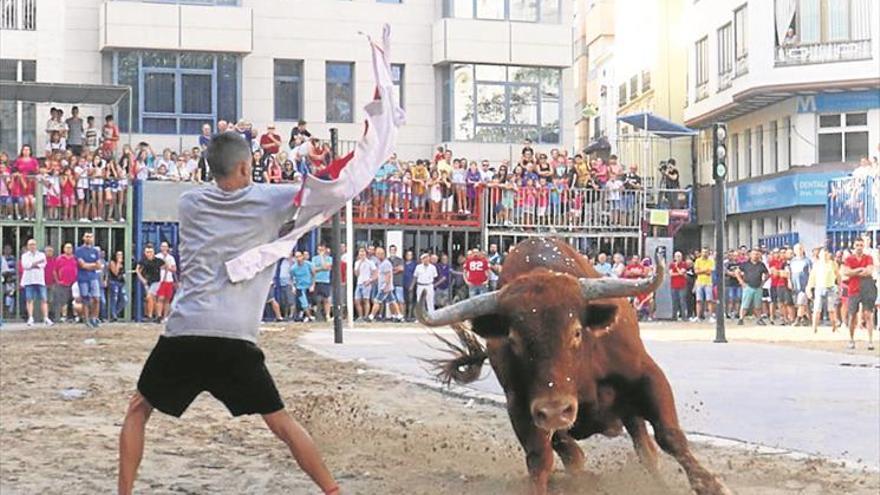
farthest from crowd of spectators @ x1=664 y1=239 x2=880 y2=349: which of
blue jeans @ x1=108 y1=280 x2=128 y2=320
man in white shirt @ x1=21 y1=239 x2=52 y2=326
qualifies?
man in white shirt @ x1=21 y1=239 x2=52 y2=326

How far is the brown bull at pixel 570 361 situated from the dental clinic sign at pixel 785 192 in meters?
31.8

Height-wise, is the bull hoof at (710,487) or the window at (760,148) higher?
the window at (760,148)

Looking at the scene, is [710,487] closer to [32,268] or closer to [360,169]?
[360,169]

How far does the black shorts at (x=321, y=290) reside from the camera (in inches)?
1136

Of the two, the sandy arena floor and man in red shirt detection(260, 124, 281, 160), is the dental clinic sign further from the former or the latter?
the sandy arena floor

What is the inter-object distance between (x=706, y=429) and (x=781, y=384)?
408cm

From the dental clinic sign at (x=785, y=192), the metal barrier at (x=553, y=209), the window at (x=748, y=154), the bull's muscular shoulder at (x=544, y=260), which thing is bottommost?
the bull's muscular shoulder at (x=544, y=260)

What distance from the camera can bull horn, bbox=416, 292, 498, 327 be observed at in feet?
20.9

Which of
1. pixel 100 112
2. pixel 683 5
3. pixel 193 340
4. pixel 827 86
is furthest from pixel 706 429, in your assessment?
pixel 683 5

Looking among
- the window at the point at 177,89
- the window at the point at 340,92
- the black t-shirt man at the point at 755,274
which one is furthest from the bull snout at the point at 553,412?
the window at the point at 340,92

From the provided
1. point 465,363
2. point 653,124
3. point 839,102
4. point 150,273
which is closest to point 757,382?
point 465,363

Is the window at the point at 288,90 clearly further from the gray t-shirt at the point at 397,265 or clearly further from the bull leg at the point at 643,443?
the bull leg at the point at 643,443

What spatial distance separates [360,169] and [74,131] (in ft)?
79.5

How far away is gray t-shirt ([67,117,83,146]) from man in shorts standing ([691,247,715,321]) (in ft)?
49.4
